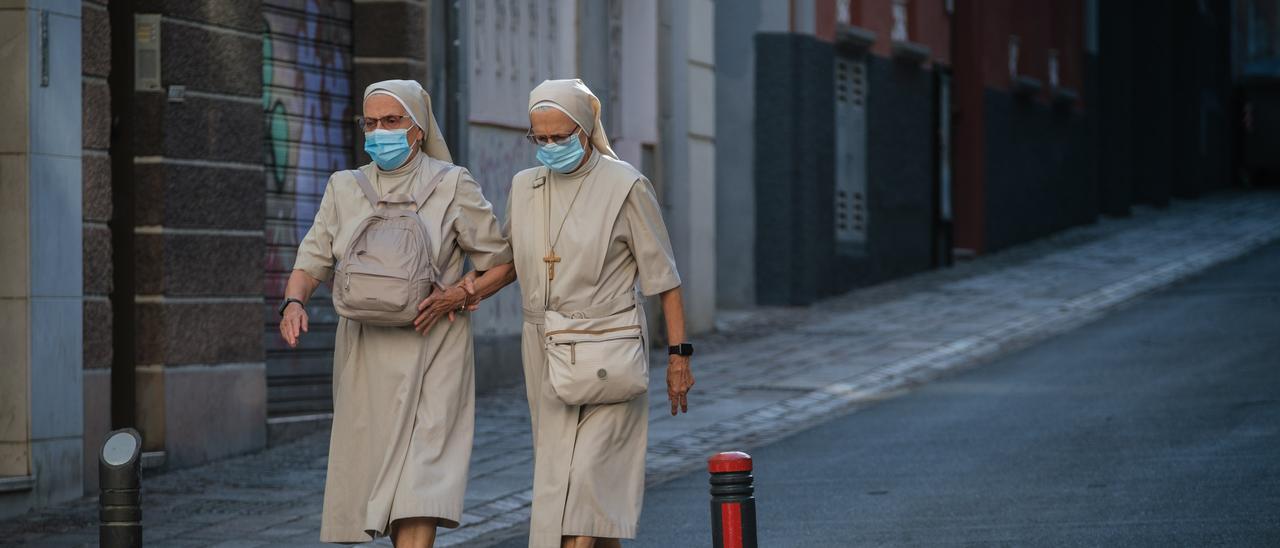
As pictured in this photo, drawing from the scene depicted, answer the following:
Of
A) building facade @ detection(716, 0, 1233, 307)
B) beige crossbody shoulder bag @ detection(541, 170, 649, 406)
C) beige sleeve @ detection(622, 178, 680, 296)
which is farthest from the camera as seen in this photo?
building facade @ detection(716, 0, 1233, 307)

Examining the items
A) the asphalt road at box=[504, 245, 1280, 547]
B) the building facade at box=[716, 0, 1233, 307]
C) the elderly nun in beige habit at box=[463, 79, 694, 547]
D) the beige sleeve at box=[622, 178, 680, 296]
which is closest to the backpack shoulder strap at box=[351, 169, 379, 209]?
the elderly nun in beige habit at box=[463, 79, 694, 547]

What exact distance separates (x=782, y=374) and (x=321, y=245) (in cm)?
967

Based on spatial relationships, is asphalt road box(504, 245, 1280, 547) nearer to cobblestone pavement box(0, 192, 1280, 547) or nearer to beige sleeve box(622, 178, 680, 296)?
cobblestone pavement box(0, 192, 1280, 547)

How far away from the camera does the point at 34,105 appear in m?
10.4

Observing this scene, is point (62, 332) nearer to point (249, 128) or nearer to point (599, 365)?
point (249, 128)

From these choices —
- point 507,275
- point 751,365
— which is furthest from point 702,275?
point 507,275

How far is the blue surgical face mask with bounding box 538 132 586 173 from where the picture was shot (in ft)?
22.1

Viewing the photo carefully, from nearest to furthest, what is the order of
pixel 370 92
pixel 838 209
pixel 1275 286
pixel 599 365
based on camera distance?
pixel 599 365 → pixel 370 92 → pixel 1275 286 → pixel 838 209

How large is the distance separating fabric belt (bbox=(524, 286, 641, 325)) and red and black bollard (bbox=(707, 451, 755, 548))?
1.05m

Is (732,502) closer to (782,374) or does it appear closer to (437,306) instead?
(437,306)

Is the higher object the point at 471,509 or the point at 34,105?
the point at 34,105

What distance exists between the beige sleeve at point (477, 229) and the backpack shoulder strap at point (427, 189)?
6cm

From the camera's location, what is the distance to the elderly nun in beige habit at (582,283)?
676 centimetres

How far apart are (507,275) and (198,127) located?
5344mm
